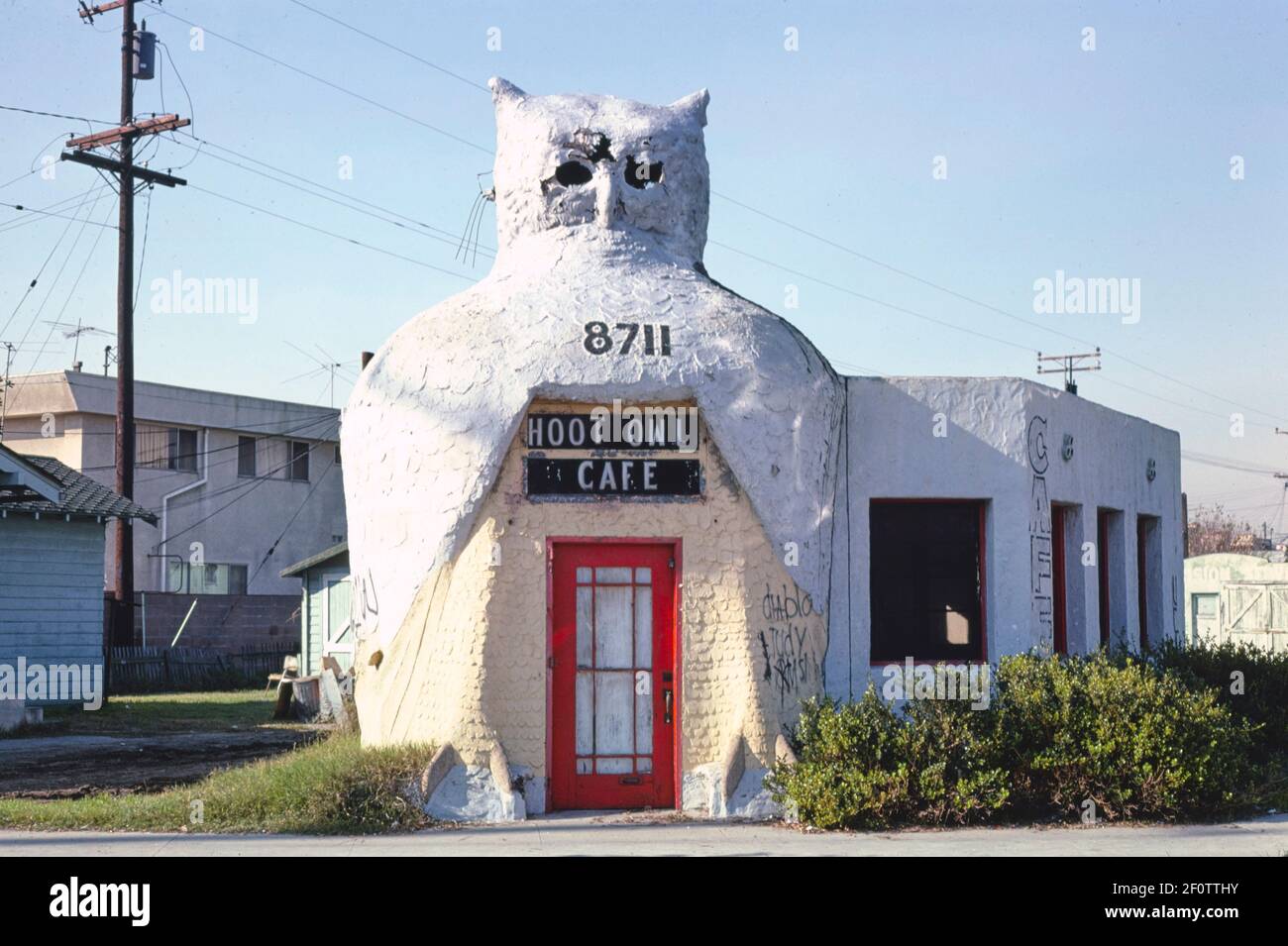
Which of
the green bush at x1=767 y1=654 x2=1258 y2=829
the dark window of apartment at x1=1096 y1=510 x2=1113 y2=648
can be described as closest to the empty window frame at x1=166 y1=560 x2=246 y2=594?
the dark window of apartment at x1=1096 y1=510 x2=1113 y2=648

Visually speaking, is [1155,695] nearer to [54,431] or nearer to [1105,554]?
[1105,554]

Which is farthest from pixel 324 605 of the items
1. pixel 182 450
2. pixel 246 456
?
pixel 246 456

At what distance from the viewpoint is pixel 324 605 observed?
28250mm

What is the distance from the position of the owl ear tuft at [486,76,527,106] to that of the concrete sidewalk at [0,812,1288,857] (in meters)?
6.59

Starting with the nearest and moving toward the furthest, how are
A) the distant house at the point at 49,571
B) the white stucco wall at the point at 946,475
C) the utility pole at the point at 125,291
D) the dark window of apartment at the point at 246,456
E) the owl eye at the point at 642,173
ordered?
the white stucco wall at the point at 946,475 → the owl eye at the point at 642,173 → the distant house at the point at 49,571 → the utility pole at the point at 125,291 → the dark window of apartment at the point at 246,456

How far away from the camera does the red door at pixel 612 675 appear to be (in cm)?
1160

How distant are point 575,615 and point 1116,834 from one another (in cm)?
456

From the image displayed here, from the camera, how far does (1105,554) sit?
1548cm

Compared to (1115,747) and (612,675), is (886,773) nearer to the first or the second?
(1115,747)

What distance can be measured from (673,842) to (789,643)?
2.20 meters

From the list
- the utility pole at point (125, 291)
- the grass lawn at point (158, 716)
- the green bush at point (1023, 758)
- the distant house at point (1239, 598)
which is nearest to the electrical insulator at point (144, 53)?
the utility pole at point (125, 291)

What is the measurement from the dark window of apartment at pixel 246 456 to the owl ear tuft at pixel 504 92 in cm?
2477

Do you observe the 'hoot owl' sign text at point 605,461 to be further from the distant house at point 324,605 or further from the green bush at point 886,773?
the distant house at point 324,605
